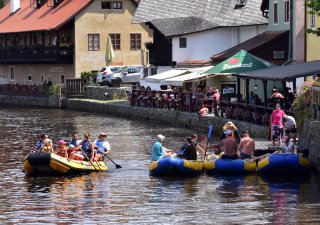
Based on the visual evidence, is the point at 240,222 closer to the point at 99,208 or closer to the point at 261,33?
the point at 99,208

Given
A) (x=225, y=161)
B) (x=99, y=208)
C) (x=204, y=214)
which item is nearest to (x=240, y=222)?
(x=204, y=214)

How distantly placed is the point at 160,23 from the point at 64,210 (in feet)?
154

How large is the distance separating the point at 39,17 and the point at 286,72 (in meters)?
51.1

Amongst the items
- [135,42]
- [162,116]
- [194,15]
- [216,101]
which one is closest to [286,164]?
[216,101]

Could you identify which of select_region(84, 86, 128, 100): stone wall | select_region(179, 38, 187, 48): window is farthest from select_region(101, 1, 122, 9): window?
select_region(179, 38, 187, 48): window

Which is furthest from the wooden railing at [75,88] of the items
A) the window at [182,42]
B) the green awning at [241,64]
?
the green awning at [241,64]

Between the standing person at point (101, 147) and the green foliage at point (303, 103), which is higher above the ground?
the green foliage at point (303, 103)

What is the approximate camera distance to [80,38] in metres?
85.1

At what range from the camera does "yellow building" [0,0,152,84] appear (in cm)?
8500

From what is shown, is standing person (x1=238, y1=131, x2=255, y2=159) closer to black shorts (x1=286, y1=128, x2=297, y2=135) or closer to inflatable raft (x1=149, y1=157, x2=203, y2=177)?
inflatable raft (x1=149, y1=157, x2=203, y2=177)

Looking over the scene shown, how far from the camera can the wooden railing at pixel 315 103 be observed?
3405cm

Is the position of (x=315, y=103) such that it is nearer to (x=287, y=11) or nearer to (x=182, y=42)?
(x=287, y=11)

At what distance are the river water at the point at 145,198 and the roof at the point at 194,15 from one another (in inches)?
1093

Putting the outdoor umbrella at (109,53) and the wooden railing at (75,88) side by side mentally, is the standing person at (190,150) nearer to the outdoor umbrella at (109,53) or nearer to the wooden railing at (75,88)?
the wooden railing at (75,88)
